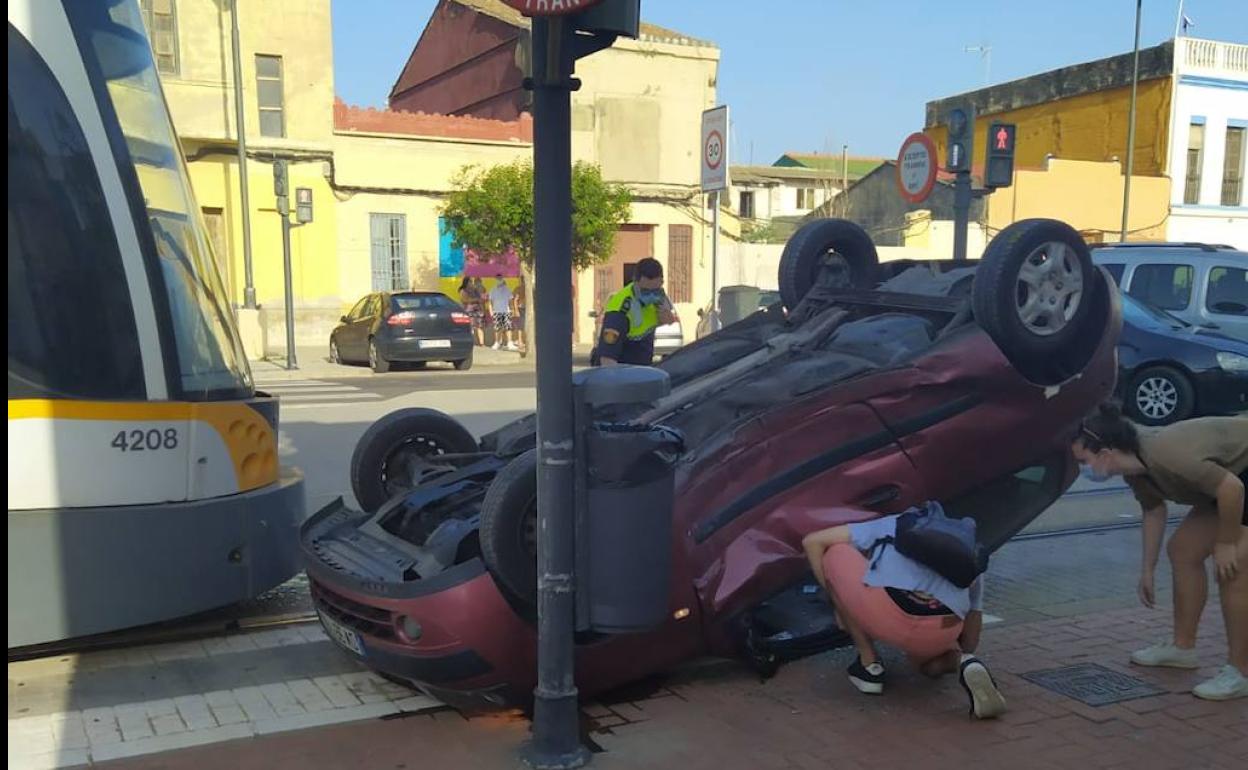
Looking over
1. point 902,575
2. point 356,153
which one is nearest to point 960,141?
point 902,575

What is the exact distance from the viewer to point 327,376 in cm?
1811

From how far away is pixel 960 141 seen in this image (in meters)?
8.59

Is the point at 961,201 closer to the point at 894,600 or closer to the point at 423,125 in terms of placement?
the point at 894,600

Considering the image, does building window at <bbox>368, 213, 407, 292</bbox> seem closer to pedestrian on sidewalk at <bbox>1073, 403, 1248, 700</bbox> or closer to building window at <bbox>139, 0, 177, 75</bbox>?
building window at <bbox>139, 0, 177, 75</bbox>

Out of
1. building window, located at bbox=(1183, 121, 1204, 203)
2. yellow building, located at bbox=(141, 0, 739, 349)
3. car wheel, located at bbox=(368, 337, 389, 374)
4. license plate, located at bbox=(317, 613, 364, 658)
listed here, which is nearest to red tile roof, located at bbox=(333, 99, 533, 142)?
yellow building, located at bbox=(141, 0, 739, 349)

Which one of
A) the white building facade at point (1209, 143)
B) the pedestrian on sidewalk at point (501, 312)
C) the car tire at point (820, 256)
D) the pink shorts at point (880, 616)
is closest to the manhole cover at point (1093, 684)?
the pink shorts at point (880, 616)

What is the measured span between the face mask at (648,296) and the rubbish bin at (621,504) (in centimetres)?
365

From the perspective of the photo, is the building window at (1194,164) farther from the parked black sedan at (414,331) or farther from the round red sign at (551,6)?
the round red sign at (551,6)

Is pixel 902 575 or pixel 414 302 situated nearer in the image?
pixel 902 575

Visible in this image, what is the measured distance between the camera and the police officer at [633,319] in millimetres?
7016

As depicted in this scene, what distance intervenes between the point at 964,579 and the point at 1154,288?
9729mm

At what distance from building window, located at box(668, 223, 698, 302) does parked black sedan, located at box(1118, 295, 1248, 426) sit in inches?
697

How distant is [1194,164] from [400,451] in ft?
113

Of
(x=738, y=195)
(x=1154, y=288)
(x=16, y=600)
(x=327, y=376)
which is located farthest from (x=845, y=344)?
(x=738, y=195)
